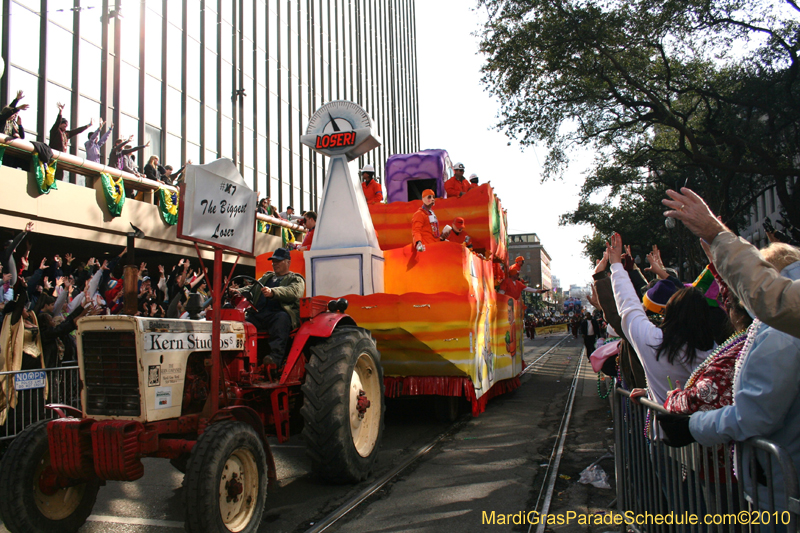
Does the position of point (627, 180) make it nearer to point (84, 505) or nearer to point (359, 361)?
point (359, 361)

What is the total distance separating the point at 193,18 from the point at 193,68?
6.77ft

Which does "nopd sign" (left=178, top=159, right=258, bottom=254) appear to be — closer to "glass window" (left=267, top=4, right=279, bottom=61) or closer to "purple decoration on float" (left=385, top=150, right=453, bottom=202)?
"purple decoration on float" (left=385, top=150, right=453, bottom=202)

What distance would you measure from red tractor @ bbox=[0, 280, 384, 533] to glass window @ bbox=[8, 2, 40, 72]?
13.9 meters

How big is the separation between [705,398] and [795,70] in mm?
17704

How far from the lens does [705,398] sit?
2514mm

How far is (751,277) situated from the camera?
1.99 m

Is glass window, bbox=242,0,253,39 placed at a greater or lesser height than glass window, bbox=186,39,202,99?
greater

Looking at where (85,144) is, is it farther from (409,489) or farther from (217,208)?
(409,489)

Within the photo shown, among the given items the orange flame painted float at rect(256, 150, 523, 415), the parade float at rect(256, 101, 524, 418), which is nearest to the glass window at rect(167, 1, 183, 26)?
the parade float at rect(256, 101, 524, 418)

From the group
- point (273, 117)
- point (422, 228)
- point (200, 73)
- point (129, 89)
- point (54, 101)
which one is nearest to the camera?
point (422, 228)

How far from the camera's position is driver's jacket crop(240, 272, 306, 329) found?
494cm

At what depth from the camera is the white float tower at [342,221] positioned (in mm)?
7344

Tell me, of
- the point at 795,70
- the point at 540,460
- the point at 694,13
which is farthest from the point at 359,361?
the point at 795,70

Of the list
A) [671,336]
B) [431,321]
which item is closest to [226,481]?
[671,336]
